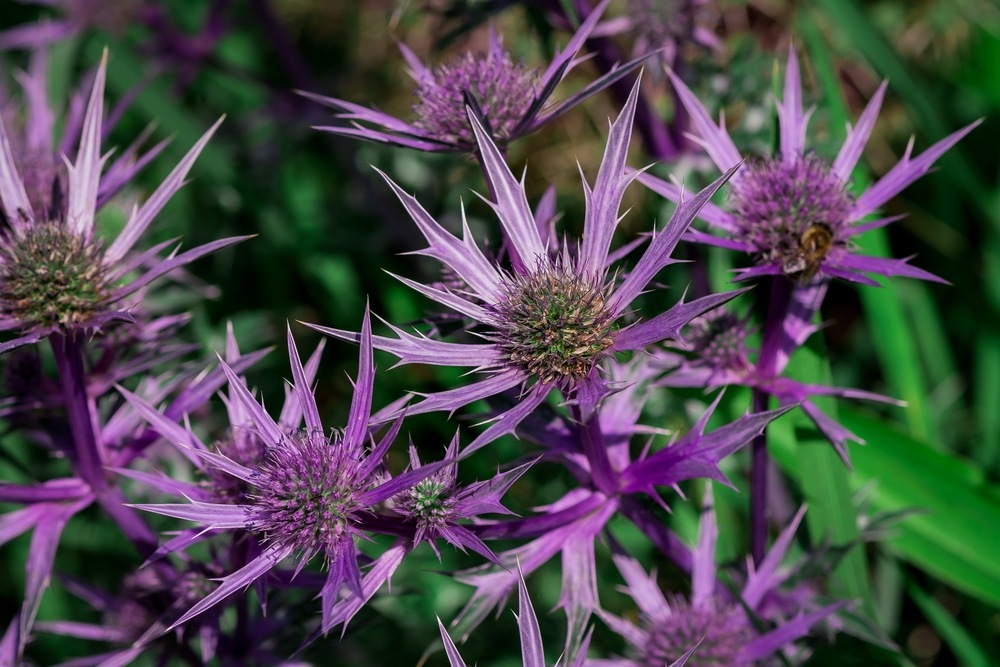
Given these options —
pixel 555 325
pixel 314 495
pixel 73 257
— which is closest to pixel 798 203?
pixel 555 325

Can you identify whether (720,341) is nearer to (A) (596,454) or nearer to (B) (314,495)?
(A) (596,454)

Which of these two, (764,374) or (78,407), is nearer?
(78,407)

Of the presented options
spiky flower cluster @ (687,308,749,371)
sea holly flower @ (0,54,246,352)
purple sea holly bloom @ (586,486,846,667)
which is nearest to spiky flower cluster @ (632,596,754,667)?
purple sea holly bloom @ (586,486,846,667)

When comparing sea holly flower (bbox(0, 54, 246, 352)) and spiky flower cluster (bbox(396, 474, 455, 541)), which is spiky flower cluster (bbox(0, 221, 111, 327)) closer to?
sea holly flower (bbox(0, 54, 246, 352))

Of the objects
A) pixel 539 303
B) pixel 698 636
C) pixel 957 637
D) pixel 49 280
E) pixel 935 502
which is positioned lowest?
pixel 957 637

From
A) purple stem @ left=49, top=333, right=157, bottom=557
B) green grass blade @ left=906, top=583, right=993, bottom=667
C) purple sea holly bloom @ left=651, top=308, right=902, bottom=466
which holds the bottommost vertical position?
green grass blade @ left=906, top=583, right=993, bottom=667

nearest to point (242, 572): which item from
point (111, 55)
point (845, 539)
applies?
point (845, 539)
